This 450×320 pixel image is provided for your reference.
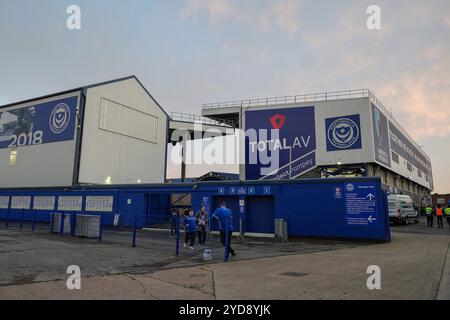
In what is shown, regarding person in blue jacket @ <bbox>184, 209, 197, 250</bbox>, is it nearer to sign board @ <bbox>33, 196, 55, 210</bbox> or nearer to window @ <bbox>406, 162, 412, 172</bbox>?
sign board @ <bbox>33, 196, 55, 210</bbox>

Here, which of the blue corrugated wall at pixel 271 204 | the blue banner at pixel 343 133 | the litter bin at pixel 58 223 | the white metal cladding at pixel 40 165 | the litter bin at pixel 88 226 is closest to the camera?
the litter bin at pixel 88 226

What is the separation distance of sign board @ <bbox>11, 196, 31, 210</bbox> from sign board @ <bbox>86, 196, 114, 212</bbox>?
7.56 m

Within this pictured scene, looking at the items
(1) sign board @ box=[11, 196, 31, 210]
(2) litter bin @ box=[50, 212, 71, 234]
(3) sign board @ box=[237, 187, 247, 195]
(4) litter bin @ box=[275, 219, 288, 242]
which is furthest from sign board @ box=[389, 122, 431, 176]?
(1) sign board @ box=[11, 196, 31, 210]

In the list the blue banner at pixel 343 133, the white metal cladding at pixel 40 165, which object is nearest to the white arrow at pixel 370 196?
the blue banner at pixel 343 133

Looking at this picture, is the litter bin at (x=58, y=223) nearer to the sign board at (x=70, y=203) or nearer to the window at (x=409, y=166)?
the sign board at (x=70, y=203)

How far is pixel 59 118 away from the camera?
102ft

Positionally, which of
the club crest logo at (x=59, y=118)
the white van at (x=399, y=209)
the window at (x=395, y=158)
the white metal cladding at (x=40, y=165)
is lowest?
the white van at (x=399, y=209)

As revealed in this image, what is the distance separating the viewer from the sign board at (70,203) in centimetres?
2675

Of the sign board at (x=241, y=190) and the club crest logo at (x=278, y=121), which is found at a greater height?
the club crest logo at (x=278, y=121)

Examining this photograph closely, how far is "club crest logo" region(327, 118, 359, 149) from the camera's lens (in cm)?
3331

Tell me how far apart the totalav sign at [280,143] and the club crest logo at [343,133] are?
1865 mm

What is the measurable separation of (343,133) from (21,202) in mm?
31130

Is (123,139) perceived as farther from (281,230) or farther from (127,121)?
(281,230)

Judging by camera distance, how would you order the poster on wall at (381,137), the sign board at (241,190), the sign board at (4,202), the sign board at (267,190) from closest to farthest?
the sign board at (267,190) < the sign board at (241,190) < the sign board at (4,202) < the poster on wall at (381,137)
